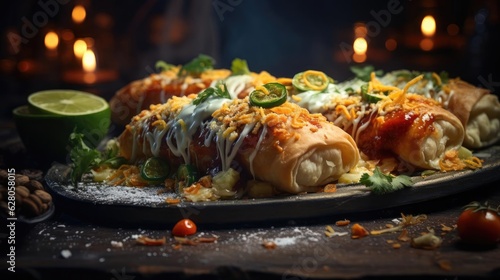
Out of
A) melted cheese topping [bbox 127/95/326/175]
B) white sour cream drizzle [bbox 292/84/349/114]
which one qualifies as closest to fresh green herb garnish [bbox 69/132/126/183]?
melted cheese topping [bbox 127/95/326/175]

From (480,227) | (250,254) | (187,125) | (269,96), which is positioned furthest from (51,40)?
(480,227)

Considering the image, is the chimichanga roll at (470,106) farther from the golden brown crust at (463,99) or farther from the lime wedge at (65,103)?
the lime wedge at (65,103)

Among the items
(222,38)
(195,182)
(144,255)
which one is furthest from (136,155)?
(222,38)

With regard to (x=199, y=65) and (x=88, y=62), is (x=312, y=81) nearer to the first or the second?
(x=199, y=65)

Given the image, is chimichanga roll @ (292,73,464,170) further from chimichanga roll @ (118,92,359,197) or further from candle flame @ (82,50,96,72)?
candle flame @ (82,50,96,72)

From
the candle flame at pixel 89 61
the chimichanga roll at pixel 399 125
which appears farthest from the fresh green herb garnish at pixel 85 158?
the candle flame at pixel 89 61

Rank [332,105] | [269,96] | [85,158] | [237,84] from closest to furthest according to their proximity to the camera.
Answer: [269,96], [85,158], [332,105], [237,84]
